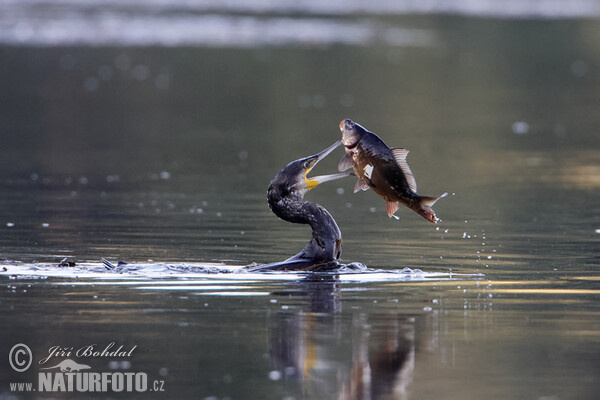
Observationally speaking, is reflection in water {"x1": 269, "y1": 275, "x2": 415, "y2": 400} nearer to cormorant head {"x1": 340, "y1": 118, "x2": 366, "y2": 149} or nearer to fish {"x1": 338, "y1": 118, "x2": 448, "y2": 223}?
fish {"x1": 338, "y1": 118, "x2": 448, "y2": 223}

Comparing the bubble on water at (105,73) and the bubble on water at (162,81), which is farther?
the bubble on water at (105,73)

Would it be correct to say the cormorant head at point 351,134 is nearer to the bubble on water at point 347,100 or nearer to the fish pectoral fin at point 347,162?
the fish pectoral fin at point 347,162

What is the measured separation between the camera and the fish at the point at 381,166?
1188 cm

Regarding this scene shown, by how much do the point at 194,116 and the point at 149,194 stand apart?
1367cm

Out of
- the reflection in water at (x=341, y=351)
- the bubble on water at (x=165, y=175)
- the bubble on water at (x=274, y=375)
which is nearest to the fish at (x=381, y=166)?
the reflection in water at (x=341, y=351)

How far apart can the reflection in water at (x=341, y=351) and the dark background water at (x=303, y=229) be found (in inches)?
0.9

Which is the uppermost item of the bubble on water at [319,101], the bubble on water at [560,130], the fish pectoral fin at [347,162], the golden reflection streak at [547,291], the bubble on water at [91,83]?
the bubble on water at [91,83]

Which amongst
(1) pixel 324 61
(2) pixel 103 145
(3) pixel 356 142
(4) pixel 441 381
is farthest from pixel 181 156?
(1) pixel 324 61

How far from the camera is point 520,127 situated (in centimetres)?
2945

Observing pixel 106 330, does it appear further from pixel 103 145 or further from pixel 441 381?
pixel 103 145

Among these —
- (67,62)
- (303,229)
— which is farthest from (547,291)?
(67,62)

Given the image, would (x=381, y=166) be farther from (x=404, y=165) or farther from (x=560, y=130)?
(x=560, y=130)

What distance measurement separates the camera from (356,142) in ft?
39.3

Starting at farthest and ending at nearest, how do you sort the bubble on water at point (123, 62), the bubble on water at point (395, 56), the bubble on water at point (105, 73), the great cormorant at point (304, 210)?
the bubble on water at point (395, 56), the bubble on water at point (123, 62), the bubble on water at point (105, 73), the great cormorant at point (304, 210)
